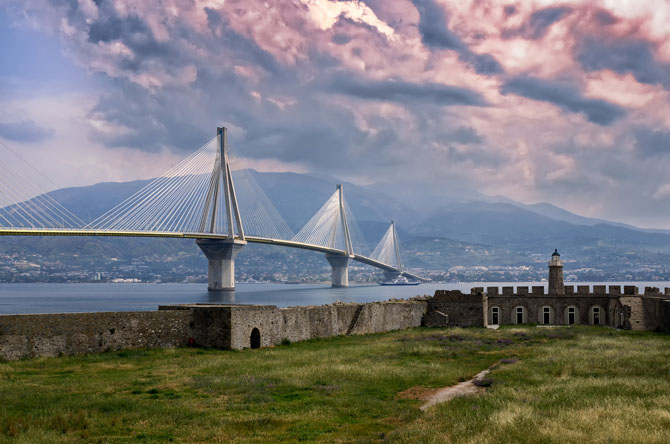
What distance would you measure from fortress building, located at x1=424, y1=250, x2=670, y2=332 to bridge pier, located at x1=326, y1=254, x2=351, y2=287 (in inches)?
3554

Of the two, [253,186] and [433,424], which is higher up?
[253,186]

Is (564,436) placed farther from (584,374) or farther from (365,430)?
(584,374)

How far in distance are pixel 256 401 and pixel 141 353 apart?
8188 millimetres

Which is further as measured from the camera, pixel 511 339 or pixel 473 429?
pixel 511 339

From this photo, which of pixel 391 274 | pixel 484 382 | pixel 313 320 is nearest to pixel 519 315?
pixel 313 320

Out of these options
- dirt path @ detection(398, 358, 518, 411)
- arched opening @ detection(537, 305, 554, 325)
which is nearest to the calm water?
arched opening @ detection(537, 305, 554, 325)

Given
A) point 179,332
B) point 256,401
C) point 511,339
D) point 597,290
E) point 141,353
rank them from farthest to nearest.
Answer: point 597,290, point 511,339, point 179,332, point 141,353, point 256,401

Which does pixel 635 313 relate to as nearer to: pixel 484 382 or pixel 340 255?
pixel 484 382

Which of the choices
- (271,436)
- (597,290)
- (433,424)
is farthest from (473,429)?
(597,290)

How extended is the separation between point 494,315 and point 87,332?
1138 inches

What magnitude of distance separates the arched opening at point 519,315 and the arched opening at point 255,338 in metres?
23.3

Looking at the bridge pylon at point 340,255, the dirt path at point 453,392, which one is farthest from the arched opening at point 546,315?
the bridge pylon at point 340,255

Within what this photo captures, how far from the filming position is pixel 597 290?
42875 millimetres

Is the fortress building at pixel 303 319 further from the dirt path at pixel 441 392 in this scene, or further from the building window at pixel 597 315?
the dirt path at pixel 441 392
